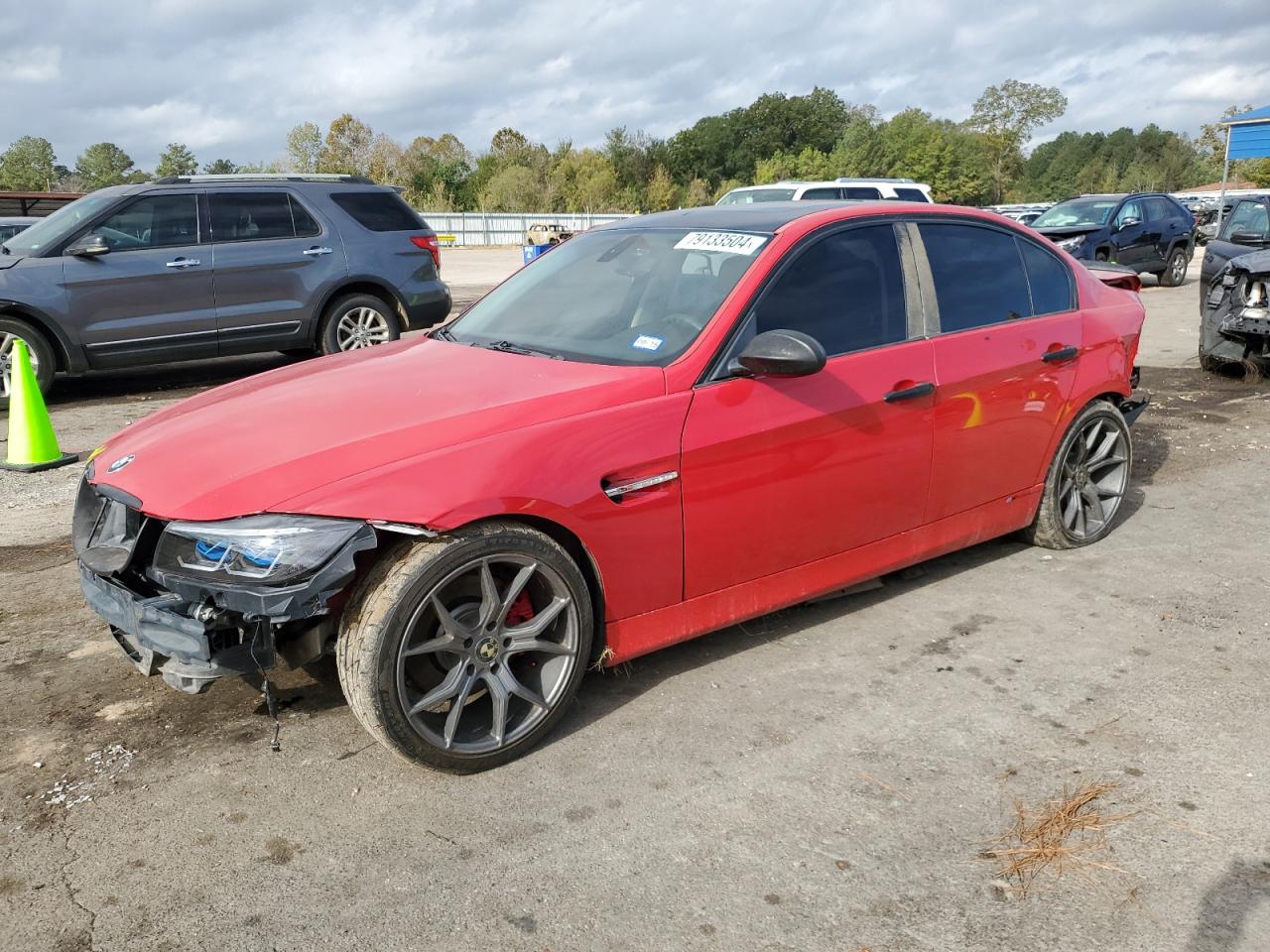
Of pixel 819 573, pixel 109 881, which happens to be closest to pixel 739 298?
pixel 819 573

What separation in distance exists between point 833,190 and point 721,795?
1363cm

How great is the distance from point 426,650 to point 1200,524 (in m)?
4.51

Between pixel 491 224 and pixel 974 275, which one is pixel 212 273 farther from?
pixel 491 224

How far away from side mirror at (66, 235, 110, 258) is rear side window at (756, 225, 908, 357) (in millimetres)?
7523

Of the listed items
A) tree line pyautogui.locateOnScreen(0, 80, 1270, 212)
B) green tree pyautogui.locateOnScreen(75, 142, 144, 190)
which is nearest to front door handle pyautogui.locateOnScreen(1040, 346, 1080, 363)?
tree line pyautogui.locateOnScreen(0, 80, 1270, 212)

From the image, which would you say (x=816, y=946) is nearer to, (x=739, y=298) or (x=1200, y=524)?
(x=739, y=298)

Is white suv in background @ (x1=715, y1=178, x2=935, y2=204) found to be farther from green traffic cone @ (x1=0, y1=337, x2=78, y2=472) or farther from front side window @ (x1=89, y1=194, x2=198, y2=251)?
green traffic cone @ (x1=0, y1=337, x2=78, y2=472)

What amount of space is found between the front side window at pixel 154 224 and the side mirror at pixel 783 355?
7.69 meters

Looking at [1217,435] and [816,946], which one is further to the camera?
[1217,435]

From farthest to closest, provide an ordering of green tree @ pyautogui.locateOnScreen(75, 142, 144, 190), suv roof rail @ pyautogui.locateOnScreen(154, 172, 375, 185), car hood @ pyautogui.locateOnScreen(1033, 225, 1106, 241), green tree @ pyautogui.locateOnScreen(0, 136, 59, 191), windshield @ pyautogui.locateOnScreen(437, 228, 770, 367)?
1. green tree @ pyautogui.locateOnScreen(75, 142, 144, 190)
2. green tree @ pyautogui.locateOnScreen(0, 136, 59, 191)
3. car hood @ pyautogui.locateOnScreen(1033, 225, 1106, 241)
4. suv roof rail @ pyautogui.locateOnScreen(154, 172, 375, 185)
5. windshield @ pyautogui.locateOnScreen(437, 228, 770, 367)

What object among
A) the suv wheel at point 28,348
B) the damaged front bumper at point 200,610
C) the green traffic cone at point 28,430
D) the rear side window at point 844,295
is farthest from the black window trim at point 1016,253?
the suv wheel at point 28,348

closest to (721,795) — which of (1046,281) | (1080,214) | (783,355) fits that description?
(783,355)

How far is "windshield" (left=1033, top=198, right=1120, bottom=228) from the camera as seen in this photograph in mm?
19031

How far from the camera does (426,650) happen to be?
309 centimetres
